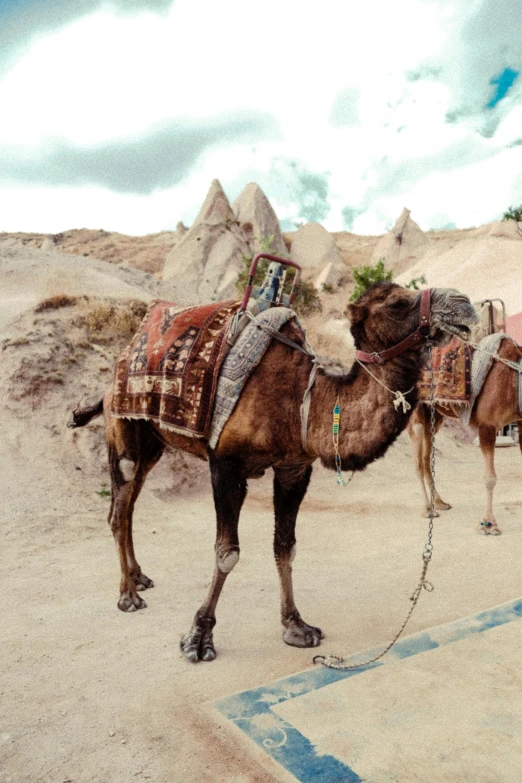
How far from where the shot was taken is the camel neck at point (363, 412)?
129 inches

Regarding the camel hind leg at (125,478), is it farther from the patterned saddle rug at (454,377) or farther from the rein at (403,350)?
the patterned saddle rug at (454,377)

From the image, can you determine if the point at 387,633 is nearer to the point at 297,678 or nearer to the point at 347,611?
the point at 347,611

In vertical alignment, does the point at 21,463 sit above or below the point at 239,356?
below

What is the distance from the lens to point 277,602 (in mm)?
4871

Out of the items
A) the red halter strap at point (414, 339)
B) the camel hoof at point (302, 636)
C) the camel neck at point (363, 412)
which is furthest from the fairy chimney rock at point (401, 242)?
the red halter strap at point (414, 339)

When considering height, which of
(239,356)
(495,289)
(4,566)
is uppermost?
(495,289)

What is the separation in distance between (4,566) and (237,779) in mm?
3935

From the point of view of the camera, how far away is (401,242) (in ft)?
134

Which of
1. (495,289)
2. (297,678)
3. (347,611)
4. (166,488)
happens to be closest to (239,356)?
(297,678)

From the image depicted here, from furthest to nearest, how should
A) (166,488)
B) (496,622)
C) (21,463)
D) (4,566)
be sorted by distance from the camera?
1. (166,488)
2. (21,463)
3. (4,566)
4. (496,622)

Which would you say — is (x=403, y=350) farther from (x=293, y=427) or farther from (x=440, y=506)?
(x=440, y=506)

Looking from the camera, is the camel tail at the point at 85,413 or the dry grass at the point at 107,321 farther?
the dry grass at the point at 107,321

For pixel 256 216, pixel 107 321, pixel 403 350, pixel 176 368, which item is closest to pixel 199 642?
pixel 176 368

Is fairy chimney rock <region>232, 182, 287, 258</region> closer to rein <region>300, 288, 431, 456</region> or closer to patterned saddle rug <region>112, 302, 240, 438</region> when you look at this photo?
patterned saddle rug <region>112, 302, 240, 438</region>
